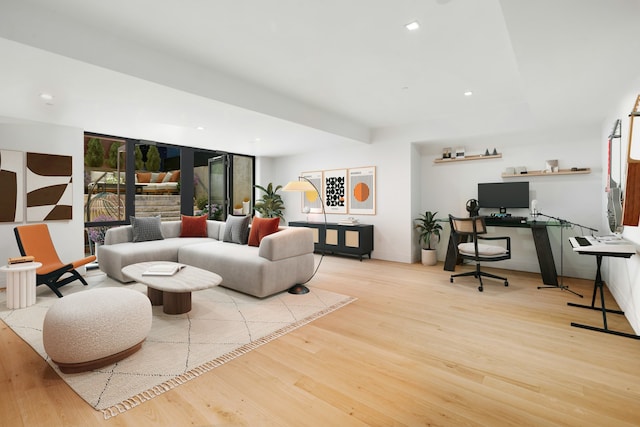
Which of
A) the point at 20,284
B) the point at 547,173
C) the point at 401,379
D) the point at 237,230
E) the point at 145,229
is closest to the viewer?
the point at 401,379

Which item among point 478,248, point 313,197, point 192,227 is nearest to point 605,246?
point 478,248

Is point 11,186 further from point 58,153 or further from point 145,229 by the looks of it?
point 145,229

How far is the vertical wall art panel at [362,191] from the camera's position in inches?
245

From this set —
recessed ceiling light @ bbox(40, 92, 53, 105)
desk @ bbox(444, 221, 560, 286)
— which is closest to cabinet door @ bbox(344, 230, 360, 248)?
desk @ bbox(444, 221, 560, 286)

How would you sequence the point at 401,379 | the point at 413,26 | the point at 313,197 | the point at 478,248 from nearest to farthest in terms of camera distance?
the point at 401,379
the point at 413,26
the point at 478,248
the point at 313,197

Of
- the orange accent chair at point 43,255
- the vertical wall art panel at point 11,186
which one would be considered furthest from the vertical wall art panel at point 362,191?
the vertical wall art panel at point 11,186

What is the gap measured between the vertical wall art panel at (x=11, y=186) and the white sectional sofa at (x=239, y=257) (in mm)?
1118

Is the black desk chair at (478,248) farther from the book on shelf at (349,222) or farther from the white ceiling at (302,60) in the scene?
the book on shelf at (349,222)

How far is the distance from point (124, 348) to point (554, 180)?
5.82 meters

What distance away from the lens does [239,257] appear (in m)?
3.84

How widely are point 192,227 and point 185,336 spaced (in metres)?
3.30

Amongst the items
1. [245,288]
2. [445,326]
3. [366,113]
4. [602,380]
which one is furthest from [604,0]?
[245,288]

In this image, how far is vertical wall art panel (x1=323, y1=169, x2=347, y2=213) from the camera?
670 cm

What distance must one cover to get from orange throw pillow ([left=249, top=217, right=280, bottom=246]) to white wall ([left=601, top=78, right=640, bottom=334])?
12.4 ft
